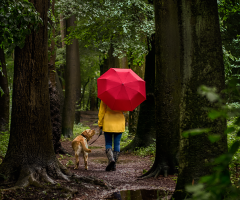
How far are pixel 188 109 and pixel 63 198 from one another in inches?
96.8

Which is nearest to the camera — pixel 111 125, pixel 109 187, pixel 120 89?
pixel 109 187

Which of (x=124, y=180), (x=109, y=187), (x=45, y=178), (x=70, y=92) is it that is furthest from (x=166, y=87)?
(x=70, y=92)

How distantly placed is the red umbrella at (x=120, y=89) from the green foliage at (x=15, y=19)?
2526 millimetres

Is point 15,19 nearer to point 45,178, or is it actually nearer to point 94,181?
point 45,178

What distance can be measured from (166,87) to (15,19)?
354 centimetres

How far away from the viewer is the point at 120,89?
21.4 ft

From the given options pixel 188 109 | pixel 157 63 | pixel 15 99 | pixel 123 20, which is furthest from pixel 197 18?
pixel 123 20

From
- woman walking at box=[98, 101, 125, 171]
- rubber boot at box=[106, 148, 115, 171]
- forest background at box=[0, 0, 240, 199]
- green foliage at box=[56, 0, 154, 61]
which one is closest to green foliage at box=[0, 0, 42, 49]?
forest background at box=[0, 0, 240, 199]

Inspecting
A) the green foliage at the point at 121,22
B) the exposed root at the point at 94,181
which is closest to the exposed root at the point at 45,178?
the exposed root at the point at 94,181

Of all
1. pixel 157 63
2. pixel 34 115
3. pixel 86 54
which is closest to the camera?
pixel 34 115

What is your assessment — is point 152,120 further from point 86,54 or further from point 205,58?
point 86,54

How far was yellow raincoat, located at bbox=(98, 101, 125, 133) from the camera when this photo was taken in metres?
6.86

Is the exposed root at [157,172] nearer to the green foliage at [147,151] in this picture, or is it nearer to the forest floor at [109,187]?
the forest floor at [109,187]

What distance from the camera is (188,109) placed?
3.57m
